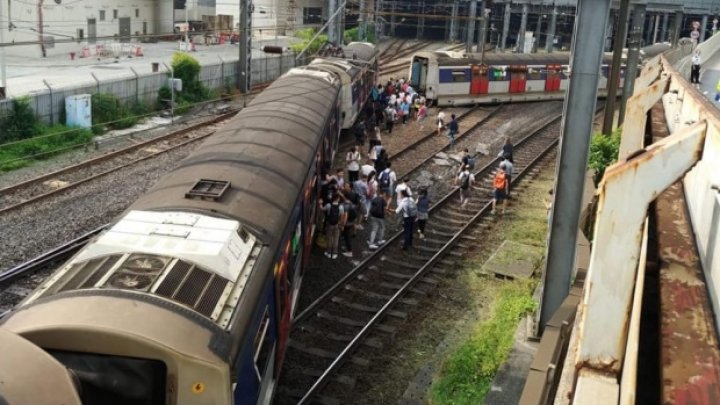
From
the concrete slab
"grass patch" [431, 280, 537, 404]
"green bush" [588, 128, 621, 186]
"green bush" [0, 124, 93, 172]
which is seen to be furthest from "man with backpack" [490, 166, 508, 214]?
"green bush" [0, 124, 93, 172]

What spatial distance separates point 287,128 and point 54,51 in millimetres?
36809

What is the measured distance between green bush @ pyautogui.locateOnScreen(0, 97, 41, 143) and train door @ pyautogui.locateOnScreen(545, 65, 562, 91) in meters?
25.0

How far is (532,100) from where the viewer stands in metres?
36.9

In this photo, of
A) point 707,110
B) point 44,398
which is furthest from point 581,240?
point 44,398

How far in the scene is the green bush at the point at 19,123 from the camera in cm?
2261

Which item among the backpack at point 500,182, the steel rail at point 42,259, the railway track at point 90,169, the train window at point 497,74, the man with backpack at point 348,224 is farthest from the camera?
the train window at point 497,74

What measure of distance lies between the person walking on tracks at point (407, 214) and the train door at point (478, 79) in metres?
19.1

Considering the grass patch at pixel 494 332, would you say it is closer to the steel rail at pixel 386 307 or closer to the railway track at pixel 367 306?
the steel rail at pixel 386 307

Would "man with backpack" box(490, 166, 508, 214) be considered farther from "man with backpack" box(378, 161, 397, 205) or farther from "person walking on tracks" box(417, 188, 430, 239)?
"person walking on tracks" box(417, 188, 430, 239)

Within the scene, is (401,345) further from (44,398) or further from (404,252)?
(44,398)

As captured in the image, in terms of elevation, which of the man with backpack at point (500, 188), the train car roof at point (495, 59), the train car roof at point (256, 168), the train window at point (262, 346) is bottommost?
the man with backpack at point (500, 188)

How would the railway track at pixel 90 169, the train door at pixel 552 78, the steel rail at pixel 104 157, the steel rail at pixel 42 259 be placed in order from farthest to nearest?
the train door at pixel 552 78 → the steel rail at pixel 104 157 → the railway track at pixel 90 169 → the steel rail at pixel 42 259

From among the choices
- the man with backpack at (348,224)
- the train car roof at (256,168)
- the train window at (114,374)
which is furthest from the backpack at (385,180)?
the train window at (114,374)

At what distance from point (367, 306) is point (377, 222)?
3.13 metres
